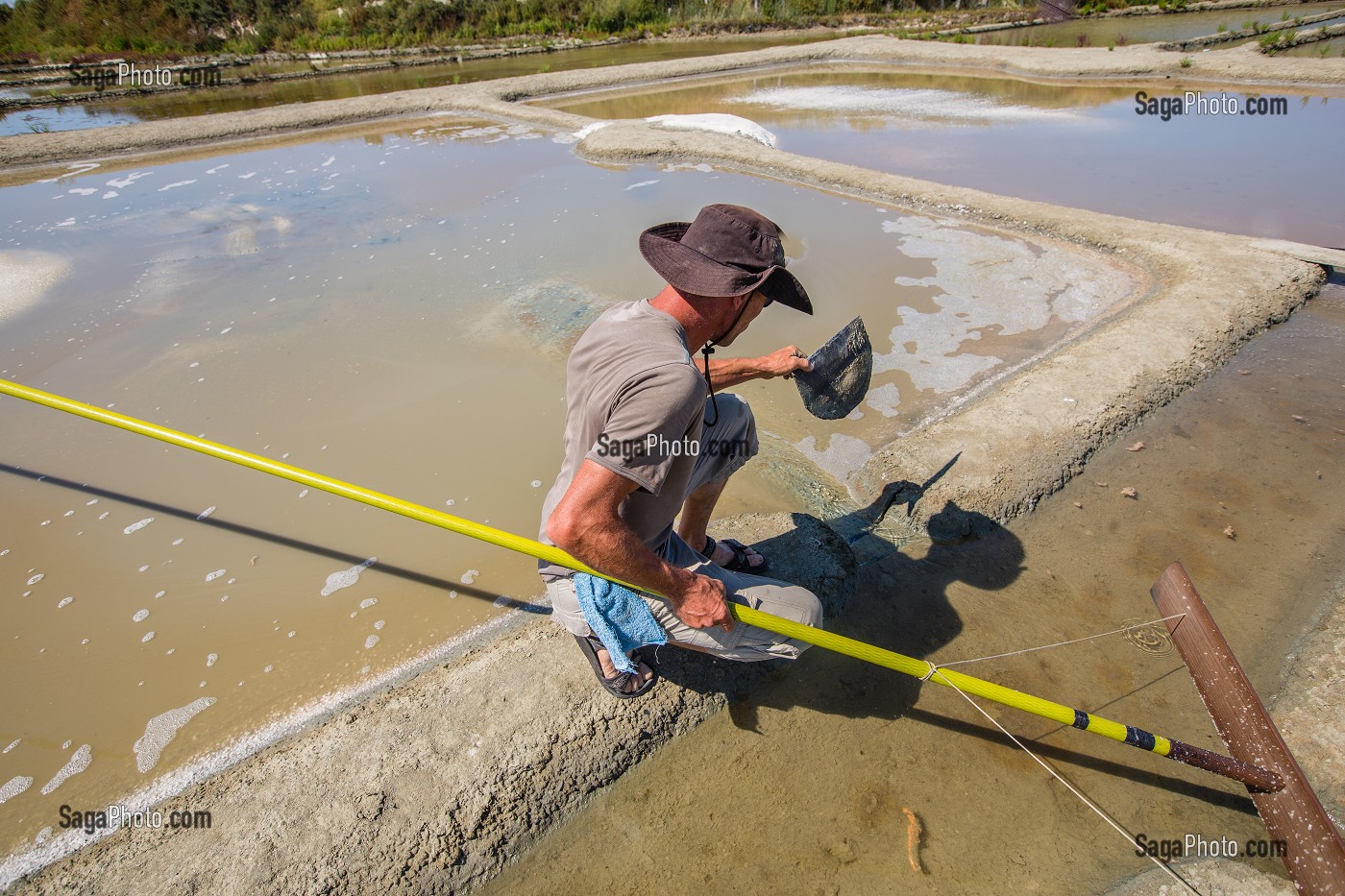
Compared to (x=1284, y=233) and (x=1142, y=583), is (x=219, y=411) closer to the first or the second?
(x=1142, y=583)

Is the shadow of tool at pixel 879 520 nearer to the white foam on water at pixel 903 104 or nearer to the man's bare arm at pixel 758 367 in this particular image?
the man's bare arm at pixel 758 367

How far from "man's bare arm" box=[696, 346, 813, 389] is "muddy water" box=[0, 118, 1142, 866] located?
769mm

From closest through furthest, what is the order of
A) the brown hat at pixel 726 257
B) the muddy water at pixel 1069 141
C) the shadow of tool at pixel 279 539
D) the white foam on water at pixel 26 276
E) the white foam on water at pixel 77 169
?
1. the brown hat at pixel 726 257
2. the shadow of tool at pixel 279 539
3. the white foam on water at pixel 26 276
4. the muddy water at pixel 1069 141
5. the white foam on water at pixel 77 169

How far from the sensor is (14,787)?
1791 millimetres

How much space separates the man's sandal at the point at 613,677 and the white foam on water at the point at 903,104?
9086 millimetres

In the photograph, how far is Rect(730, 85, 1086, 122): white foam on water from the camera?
28.0 feet

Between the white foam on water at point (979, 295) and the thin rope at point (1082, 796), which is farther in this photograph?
the white foam on water at point (979, 295)

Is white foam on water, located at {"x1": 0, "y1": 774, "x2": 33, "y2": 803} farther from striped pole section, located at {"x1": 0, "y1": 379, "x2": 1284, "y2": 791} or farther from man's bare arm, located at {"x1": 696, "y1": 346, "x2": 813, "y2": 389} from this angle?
man's bare arm, located at {"x1": 696, "y1": 346, "x2": 813, "y2": 389}

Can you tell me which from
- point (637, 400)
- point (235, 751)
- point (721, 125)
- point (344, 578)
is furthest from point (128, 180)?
point (637, 400)

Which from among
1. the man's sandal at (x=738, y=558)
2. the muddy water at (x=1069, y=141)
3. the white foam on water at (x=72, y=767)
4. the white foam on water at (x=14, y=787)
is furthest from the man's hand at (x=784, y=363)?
the muddy water at (x=1069, y=141)

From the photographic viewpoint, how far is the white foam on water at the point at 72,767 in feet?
5.85

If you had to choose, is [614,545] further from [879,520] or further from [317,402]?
[317,402]

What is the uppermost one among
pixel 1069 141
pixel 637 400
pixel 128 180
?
pixel 128 180

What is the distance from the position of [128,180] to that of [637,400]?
9384mm
